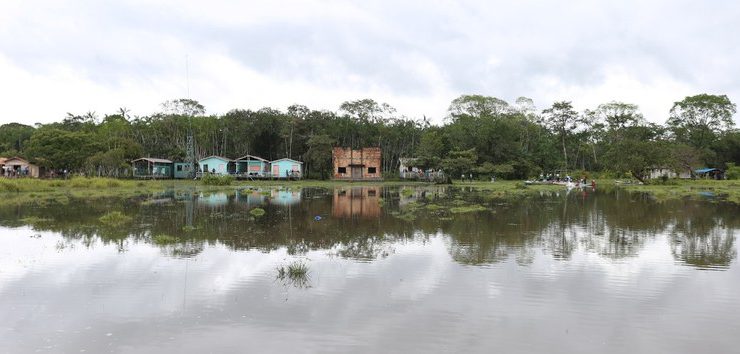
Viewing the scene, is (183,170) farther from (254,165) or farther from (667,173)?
(667,173)

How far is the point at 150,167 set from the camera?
67000 millimetres

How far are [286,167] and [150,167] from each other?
59.1 feet

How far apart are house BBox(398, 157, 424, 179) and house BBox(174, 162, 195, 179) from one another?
97.7 feet

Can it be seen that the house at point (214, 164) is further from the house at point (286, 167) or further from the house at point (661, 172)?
the house at point (661, 172)

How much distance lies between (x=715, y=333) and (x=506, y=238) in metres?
8.35

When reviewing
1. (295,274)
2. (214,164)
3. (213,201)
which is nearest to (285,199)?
(213,201)

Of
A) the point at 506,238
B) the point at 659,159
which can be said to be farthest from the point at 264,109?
the point at 506,238

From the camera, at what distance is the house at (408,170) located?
228 feet

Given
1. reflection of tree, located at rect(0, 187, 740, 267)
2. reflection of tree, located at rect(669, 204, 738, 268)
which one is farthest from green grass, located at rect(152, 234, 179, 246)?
reflection of tree, located at rect(669, 204, 738, 268)

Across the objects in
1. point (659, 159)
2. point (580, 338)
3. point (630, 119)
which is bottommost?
point (580, 338)

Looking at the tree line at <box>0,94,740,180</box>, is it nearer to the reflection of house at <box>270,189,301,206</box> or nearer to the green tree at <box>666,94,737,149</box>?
the green tree at <box>666,94,737,149</box>

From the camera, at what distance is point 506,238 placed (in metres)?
15.4

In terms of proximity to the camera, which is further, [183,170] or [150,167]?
[183,170]

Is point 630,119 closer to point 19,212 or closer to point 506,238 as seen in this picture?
point 506,238
